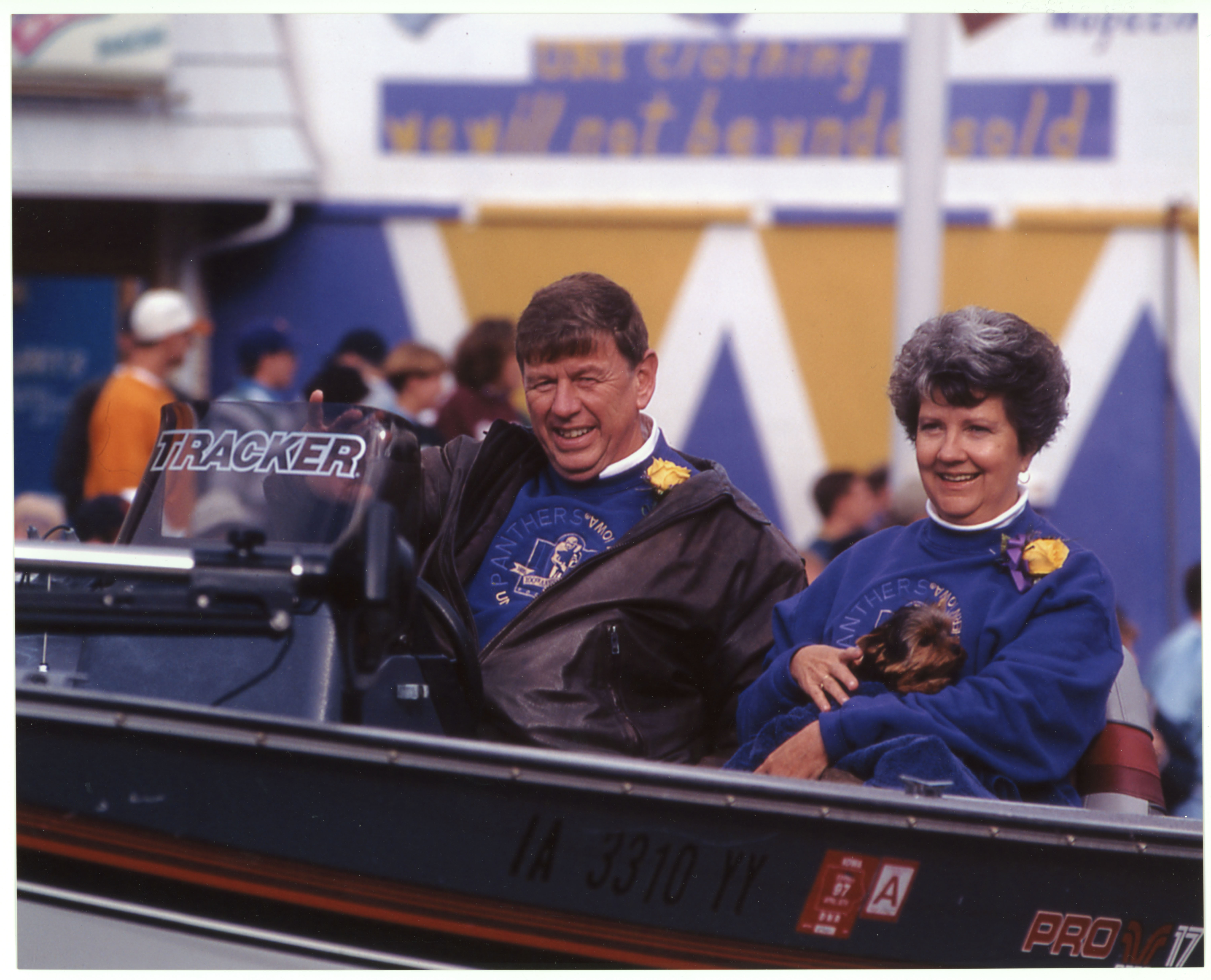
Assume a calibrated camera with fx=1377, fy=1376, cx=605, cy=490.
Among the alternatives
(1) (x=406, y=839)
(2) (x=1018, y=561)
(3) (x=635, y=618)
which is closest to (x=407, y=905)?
(1) (x=406, y=839)

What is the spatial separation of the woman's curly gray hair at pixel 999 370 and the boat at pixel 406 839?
2.54 ft

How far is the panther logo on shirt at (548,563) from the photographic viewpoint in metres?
2.97

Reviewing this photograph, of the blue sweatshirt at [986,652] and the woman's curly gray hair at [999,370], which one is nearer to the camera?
the blue sweatshirt at [986,652]

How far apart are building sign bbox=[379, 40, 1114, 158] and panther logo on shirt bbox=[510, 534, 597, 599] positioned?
5368 millimetres

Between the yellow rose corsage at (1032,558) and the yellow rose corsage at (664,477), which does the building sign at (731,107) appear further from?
the yellow rose corsage at (1032,558)

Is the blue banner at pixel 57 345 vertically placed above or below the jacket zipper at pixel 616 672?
below

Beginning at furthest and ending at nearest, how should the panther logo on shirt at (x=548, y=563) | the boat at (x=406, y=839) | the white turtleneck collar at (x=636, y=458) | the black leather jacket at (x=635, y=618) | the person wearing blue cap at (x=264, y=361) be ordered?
the person wearing blue cap at (x=264, y=361) → the white turtleneck collar at (x=636, y=458) → the panther logo on shirt at (x=548, y=563) → the black leather jacket at (x=635, y=618) → the boat at (x=406, y=839)

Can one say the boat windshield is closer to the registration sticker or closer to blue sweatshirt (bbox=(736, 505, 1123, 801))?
blue sweatshirt (bbox=(736, 505, 1123, 801))

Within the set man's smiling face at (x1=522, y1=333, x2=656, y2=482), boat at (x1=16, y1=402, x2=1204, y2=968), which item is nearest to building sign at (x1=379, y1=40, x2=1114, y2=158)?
man's smiling face at (x1=522, y1=333, x2=656, y2=482)

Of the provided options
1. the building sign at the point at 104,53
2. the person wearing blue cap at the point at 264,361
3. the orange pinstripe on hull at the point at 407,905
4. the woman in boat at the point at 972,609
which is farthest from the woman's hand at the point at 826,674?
the building sign at the point at 104,53

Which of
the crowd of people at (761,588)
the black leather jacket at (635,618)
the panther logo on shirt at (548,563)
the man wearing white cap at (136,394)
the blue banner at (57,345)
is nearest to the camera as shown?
the crowd of people at (761,588)

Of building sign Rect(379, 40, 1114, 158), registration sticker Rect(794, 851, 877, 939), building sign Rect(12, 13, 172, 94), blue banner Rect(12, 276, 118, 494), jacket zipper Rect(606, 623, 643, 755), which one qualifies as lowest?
blue banner Rect(12, 276, 118, 494)

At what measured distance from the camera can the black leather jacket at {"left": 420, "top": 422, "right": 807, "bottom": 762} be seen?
2812 mm

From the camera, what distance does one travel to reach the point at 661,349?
7.81 m
